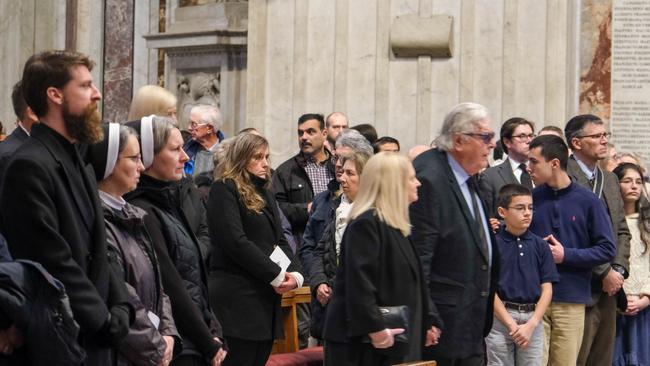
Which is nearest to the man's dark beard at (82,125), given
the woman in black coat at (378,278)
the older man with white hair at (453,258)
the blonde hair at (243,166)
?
the woman in black coat at (378,278)

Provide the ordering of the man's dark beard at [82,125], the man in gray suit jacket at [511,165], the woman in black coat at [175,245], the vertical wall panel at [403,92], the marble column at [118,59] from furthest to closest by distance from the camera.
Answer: the marble column at [118,59] < the vertical wall panel at [403,92] < the man in gray suit jacket at [511,165] < the woman in black coat at [175,245] < the man's dark beard at [82,125]

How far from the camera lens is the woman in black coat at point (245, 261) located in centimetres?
Result: 748

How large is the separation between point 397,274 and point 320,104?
19.0ft

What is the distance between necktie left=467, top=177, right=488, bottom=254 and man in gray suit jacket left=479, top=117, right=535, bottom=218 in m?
2.11

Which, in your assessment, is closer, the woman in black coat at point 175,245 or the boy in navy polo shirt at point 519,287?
the woman in black coat at point 175,245

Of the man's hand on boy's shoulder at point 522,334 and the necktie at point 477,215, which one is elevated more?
the necktie at point 477,215

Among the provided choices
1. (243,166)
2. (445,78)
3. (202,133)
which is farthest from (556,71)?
(243,166)

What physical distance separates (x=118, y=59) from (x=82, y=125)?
1162 cm

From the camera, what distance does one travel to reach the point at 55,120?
5121 mm

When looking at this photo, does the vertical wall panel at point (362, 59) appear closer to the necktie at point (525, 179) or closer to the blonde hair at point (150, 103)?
the necktie at point (525, 179)

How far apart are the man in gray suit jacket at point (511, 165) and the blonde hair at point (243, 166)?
80.4 inches

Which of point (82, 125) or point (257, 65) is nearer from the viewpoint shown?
point (82, 125)

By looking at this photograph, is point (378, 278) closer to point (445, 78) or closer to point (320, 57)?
point (445, 78)

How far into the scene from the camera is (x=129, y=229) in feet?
18.5
